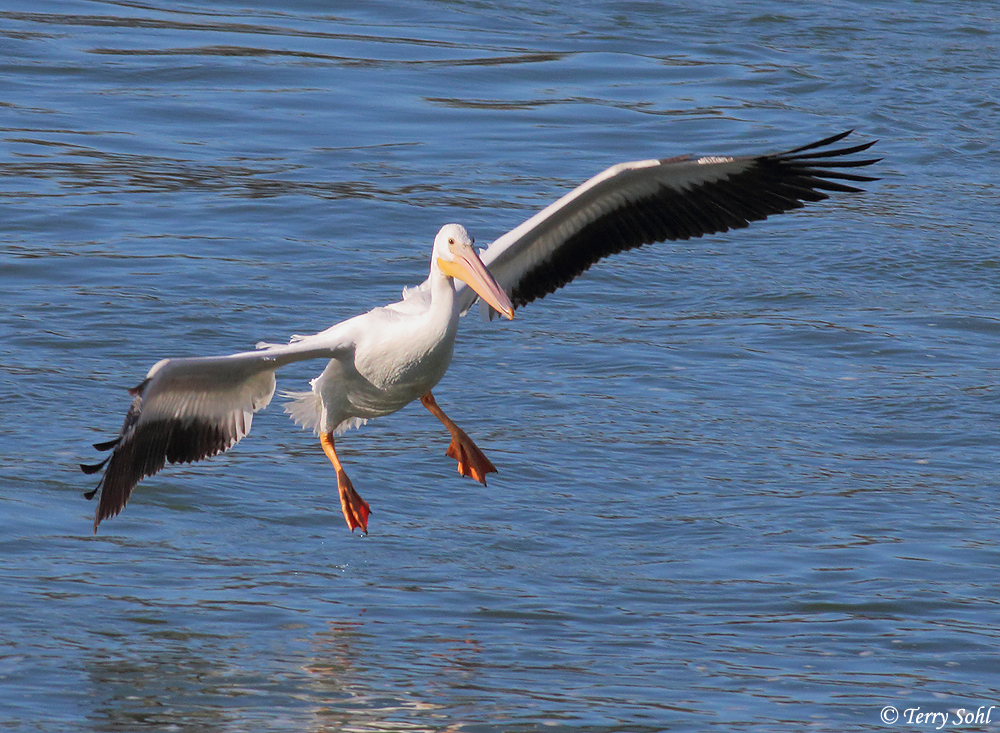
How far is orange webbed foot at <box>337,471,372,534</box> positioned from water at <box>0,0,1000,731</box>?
0.24 meters

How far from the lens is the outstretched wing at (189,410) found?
6086 mm

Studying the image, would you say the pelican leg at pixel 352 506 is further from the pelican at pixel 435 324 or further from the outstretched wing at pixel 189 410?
the outstretched wing at pixel 189 410

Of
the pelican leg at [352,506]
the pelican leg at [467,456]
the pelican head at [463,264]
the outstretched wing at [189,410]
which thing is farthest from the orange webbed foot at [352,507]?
the pelican head at [463,264]

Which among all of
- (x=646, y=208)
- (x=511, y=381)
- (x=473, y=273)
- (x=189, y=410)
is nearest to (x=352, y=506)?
(x=189, y=410)

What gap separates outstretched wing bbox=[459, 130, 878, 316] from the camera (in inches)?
270

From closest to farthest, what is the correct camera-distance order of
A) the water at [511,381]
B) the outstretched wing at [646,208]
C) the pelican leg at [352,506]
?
1. the water at [511,381]
2. the pelican leg at [352,506]
3. the outstretched wing at [646,208]

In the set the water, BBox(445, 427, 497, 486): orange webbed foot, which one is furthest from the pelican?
the water

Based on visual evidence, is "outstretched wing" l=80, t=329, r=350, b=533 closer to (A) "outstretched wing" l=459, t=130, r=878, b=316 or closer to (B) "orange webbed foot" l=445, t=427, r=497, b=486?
(B) "orange webbed foot" l=445, t=427, r=497, b=486

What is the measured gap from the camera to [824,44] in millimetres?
14180

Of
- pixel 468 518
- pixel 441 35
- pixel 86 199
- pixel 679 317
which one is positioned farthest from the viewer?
pixel 441 35

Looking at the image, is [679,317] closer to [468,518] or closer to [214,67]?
[468,518]

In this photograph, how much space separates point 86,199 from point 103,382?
9.42ft

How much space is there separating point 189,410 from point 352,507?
769 mm

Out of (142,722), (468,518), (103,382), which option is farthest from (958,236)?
(142,722)
